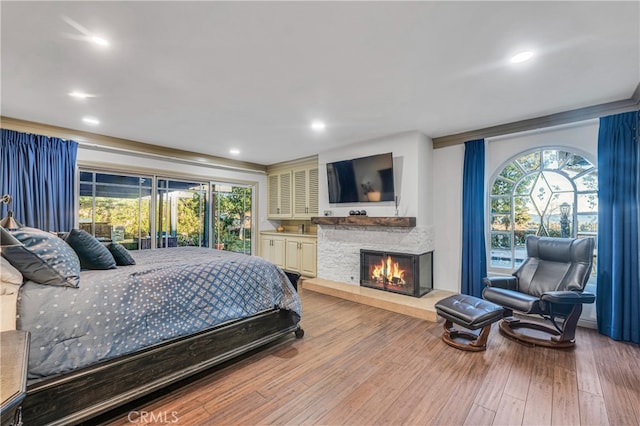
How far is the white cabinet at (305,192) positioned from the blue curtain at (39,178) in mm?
3727

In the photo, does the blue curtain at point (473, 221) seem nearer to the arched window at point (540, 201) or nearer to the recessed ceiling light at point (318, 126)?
the arched window at point (540, 201)

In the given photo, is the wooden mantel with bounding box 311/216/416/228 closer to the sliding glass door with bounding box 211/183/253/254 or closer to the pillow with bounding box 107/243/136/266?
the sliding glass door with bounding box 211/183/253/254

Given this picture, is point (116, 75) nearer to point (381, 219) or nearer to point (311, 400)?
point (311, 400)

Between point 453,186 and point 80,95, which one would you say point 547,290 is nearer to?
point 453,186

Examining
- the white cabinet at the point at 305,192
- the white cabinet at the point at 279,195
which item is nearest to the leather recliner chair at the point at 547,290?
the white cabinet at the point at 305,192

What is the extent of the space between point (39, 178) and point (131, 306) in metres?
3.11

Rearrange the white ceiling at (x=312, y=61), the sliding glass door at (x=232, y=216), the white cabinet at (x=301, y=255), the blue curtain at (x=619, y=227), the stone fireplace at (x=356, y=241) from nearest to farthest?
the white ceiling at (x=312, y=61) < the blue curtain at (x=619, y=227) < the stone fireplace at (x=356, y=241) < the white cabinet at (x=301, y=255) < the sliding glass door at (x=232, y=216)

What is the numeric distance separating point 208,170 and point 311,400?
16.2ft

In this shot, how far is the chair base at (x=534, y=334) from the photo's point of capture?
2889mm

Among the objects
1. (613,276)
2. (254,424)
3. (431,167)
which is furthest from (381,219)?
(254,424)

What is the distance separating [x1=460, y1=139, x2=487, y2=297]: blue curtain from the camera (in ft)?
13.4

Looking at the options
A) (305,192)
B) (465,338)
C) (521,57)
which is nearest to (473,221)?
(465,338)

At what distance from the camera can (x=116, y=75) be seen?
8.30ft

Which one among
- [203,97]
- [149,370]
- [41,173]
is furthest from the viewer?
Result: [41,173]
